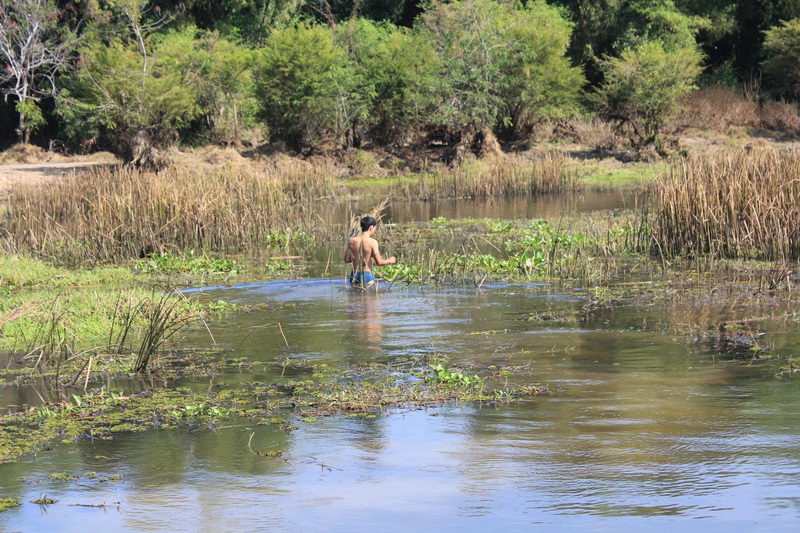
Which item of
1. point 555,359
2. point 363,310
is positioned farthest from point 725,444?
point 363,310

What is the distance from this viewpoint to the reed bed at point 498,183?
26.6 metres

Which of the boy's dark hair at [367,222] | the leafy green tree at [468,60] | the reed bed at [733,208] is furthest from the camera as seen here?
the leafy green tree at [468,60]

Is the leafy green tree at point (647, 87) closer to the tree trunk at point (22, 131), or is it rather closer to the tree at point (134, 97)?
the tree at point (134, 97)

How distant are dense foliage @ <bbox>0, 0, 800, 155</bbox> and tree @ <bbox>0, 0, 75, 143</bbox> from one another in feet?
0.34

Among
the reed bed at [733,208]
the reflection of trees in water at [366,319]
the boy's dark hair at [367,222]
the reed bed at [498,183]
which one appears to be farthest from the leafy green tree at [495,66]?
the reflection of trees in water at [366,319]

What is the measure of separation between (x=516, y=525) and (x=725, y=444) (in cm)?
175

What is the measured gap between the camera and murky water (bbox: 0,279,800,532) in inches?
203

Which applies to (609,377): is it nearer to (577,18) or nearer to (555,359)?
(555,359)

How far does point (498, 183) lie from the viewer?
26641 mm

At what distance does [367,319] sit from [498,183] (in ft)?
53.6

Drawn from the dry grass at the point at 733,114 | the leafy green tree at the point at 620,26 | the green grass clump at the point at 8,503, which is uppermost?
the leafy green tree at the point at 620,26

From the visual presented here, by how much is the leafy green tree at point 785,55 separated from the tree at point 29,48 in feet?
84.2

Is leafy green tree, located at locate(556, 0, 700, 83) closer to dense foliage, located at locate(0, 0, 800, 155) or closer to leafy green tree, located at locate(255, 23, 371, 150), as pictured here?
dense foliage, located at locate(0, 0, 800, 155)

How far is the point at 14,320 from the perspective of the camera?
1015 cm
